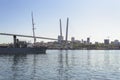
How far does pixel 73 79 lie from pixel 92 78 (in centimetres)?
238

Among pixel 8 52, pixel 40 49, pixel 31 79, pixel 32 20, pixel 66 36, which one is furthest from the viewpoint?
pixel 66 36

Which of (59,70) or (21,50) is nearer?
(59,70)

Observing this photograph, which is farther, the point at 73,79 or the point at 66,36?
the point at 66,36

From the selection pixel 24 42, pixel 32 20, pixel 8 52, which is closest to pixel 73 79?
pixel 8 52

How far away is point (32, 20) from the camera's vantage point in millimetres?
176000

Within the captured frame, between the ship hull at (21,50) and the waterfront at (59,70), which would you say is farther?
the ship hull at (21,50)

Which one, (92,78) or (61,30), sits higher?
(61,30)

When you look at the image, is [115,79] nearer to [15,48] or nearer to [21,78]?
[21,78]

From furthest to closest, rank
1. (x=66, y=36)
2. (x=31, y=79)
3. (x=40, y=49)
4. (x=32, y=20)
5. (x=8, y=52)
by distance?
(x=66, y=36) < (x=32, y=20) < (x=40, y=49) < (x=8, y=52) < (x=31, y=79)

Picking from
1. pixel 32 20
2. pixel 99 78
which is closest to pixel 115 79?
pixel 99 78

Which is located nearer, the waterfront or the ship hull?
the waterfront

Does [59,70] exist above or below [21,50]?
below

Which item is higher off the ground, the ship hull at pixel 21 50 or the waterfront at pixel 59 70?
the ship hull at pixel 21 50

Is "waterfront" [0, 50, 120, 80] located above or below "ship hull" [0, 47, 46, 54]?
below
